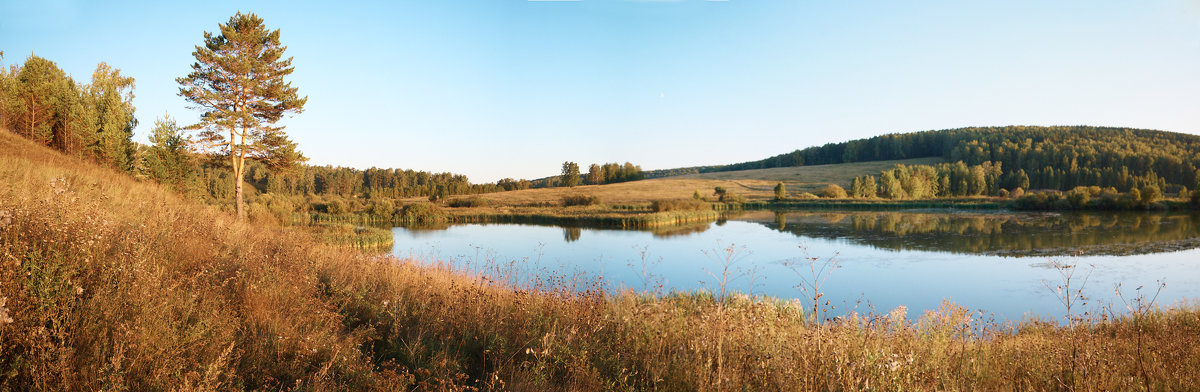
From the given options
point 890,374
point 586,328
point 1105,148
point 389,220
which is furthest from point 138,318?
point 1105,148

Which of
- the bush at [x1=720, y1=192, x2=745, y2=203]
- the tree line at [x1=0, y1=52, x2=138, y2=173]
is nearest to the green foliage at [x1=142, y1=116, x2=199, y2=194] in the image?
the tree line at [x1=0, y1=52, x2=138, y2=173]

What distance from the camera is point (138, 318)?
2.53m

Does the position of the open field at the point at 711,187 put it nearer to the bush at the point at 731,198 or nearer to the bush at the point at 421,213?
the bush at the point at 731,198

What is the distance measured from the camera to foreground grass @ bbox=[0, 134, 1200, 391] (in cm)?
242

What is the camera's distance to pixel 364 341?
3682 millimetres

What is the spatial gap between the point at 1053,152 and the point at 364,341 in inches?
3487

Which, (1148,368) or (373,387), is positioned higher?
(373,387)

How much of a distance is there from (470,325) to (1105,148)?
298 feet

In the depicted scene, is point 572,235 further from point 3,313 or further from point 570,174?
point 570,174

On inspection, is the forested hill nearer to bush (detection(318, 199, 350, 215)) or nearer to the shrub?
the shrub

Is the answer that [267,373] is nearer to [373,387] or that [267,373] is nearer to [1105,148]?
[373,387]

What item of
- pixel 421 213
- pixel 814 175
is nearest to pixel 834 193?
pixel 814 175

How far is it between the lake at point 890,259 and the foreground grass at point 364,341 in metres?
1.07

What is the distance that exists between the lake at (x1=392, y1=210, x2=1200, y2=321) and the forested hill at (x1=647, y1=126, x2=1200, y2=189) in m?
40.1
